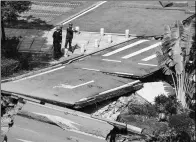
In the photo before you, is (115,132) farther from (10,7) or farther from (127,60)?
Result: (10,7)

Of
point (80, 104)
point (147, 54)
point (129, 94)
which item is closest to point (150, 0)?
point (147, 54)

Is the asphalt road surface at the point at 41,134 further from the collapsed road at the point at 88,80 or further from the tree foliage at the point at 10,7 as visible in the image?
the tree foliage at the point at 10,7

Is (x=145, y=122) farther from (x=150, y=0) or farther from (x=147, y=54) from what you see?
(x=150, y=0)

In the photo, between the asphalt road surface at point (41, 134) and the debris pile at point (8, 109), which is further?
the debris pile at point (8, 109)

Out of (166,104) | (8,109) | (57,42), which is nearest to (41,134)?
(8,109)

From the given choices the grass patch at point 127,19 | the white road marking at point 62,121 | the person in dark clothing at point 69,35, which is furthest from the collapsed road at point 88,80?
the grass patch at point 127,19

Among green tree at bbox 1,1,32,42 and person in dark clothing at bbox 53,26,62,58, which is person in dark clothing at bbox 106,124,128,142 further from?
green tree at bbox 1,1,32,42

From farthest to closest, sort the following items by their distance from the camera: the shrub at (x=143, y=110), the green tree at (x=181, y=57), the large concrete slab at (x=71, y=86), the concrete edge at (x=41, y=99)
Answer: the green tree at (x=181, y=57)
the shrub at (x=143, y=110)
the large concrete slab at (x=71, y=86)
the concrete edge at (x=41, y=99)
